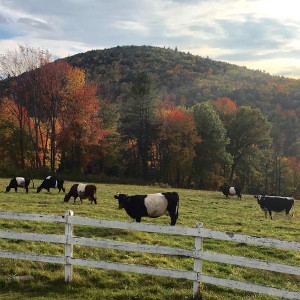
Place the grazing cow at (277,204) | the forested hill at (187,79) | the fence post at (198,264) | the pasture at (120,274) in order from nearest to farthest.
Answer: the fence post at (198,264) < the pasture at (120,274) < the grazing cow at (277,204) < the forested hill at (187,79)

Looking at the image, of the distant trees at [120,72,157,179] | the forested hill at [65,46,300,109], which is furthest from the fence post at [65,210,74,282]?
the forested hill at [65,46,300,109]

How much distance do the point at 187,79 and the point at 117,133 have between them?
10694 centimetres

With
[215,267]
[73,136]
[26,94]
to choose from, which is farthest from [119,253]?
[26,94]

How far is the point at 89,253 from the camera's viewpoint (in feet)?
34.4

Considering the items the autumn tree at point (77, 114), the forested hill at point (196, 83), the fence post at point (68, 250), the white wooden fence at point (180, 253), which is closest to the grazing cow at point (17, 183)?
the white wooden fence at point (180, 253)

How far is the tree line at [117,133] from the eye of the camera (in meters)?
51.3

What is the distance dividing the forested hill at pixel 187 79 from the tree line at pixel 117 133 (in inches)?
804

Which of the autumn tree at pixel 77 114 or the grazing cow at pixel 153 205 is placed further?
the autumn tree at pixel 77 114

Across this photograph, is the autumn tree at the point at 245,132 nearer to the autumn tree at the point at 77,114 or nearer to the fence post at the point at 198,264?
the autumn tree at the point at 77,114

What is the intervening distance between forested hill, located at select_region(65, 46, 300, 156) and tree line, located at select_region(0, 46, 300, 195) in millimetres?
15643

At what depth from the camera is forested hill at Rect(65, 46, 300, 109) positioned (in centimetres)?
11669

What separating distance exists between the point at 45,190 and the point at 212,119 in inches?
1320

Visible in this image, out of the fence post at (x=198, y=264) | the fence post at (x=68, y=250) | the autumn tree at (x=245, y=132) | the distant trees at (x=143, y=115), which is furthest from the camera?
the distant trees at (x=143, y=115)

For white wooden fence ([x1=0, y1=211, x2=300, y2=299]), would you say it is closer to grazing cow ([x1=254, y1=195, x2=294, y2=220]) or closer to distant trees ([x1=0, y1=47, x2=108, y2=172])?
grazing cow ([x1=254, y1=195, x2=294, y2=220])
